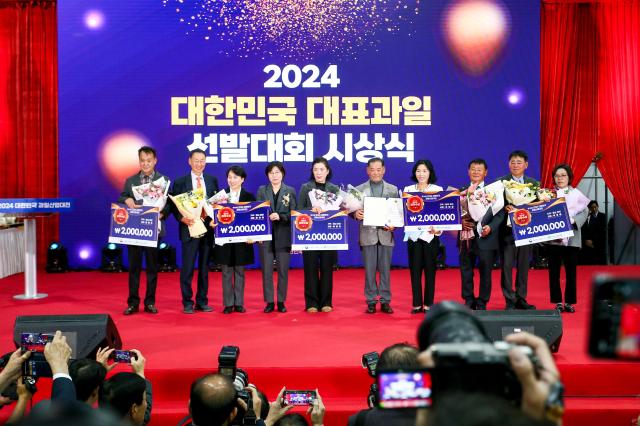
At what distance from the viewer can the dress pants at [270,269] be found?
5.61 meters

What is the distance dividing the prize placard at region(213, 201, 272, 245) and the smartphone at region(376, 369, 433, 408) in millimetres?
4425

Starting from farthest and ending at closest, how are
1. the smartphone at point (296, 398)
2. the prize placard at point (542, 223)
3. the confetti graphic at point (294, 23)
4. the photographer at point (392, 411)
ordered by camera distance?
1. the confetti graphic at point (294, 23)
2. the prize placard at point (542, 223)
3. the smartphone at point (296, 398)
4. the photographer at point (392, 411)

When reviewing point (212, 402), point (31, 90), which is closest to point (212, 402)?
point (212, 402)

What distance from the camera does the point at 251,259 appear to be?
219 inches

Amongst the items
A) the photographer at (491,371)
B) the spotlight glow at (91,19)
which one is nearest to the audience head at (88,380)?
the photographer at (491,371)

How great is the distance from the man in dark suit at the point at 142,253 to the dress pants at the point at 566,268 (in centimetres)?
318

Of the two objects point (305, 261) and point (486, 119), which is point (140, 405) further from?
point (486, 119)

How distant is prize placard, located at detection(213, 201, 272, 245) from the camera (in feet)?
17.7

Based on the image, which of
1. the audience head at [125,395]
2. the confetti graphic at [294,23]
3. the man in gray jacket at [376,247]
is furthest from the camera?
the confetti graphic at [294,23]

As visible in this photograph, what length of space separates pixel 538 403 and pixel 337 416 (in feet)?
9.06

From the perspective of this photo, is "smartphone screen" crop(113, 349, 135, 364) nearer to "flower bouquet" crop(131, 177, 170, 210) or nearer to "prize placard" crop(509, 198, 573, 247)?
"flower bouquet" crop(131, 177, 170, 210)

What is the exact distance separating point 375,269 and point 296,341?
127 cm

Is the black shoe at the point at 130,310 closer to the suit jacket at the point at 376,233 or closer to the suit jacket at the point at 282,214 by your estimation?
the suit jacket at the point at 282,214

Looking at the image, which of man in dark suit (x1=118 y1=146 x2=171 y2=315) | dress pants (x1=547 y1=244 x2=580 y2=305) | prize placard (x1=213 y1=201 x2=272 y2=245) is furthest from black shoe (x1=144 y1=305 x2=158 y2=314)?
dress pants (x1=547 y1=244 x2=580 y2=305)
